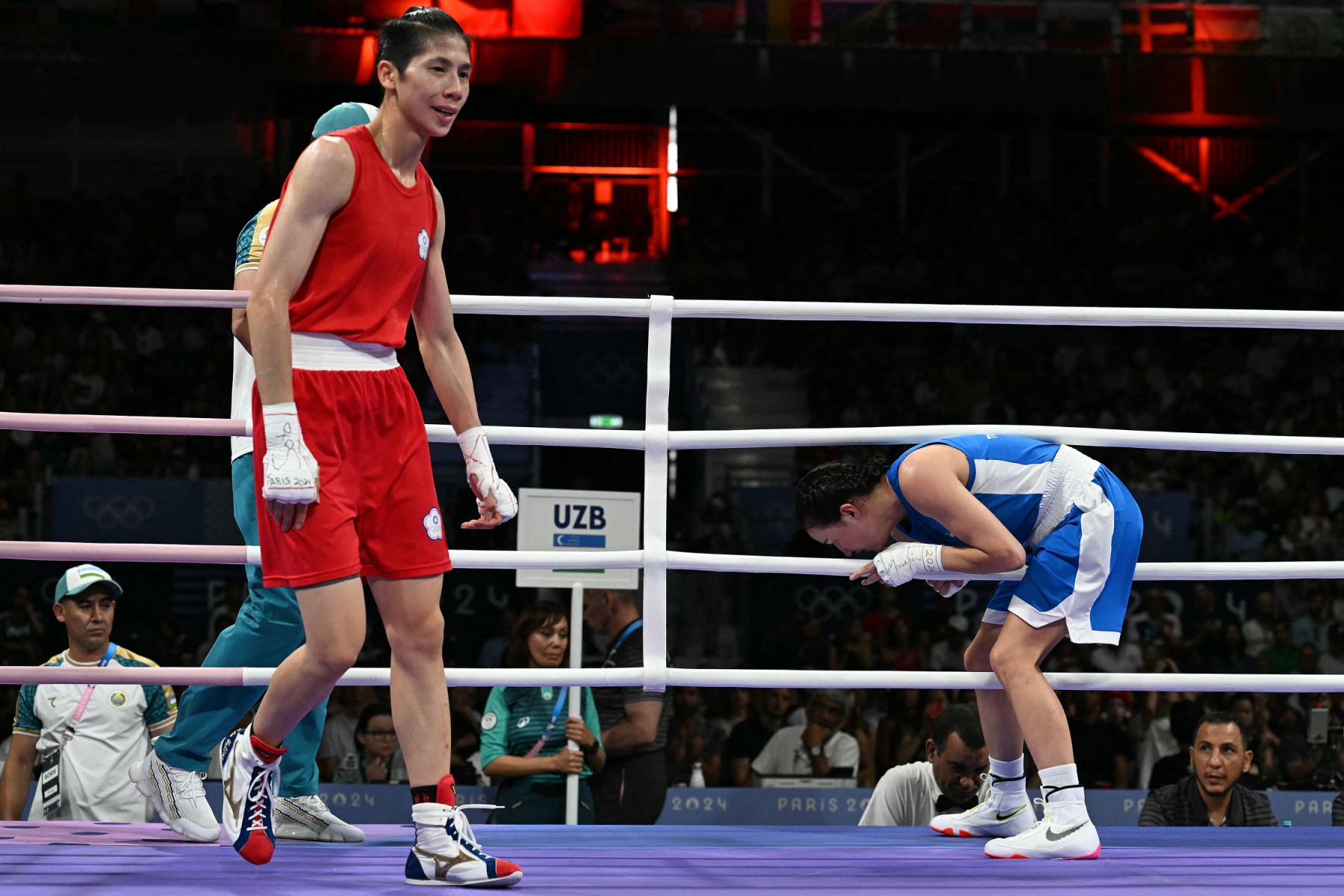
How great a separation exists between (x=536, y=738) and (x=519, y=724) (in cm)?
8

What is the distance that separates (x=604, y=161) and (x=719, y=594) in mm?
6911

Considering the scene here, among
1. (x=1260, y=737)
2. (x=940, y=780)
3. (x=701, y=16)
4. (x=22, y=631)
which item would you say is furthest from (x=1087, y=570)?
(x=701, y=16)

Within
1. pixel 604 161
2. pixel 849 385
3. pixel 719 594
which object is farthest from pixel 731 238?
pixel 719 594

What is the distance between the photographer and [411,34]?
2387 millimetres

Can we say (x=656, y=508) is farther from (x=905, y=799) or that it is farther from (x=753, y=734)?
(x=753, y=734)

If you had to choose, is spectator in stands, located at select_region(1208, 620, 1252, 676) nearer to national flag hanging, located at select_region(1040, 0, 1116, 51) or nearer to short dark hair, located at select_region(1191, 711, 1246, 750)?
short dark hair, located at select_region(1191, 711, 1246, 750)

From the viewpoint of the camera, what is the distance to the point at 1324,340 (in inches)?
507

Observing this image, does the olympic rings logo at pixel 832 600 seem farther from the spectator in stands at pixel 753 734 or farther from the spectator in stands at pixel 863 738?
the spectator in stands at pixel 753 734

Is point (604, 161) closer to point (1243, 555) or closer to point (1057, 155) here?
point (1057, 155)

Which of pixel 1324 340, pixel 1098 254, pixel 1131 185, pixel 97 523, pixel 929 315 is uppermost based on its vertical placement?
pixel 1131 185

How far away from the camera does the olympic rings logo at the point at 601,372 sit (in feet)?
42.3

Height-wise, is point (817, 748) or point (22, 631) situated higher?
point (22, 631)

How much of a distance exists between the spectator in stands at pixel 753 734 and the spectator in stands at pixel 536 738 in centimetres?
219

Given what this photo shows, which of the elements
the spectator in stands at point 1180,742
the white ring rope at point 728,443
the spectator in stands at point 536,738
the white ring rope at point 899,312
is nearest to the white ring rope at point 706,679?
the white ring rope at point 728,443
